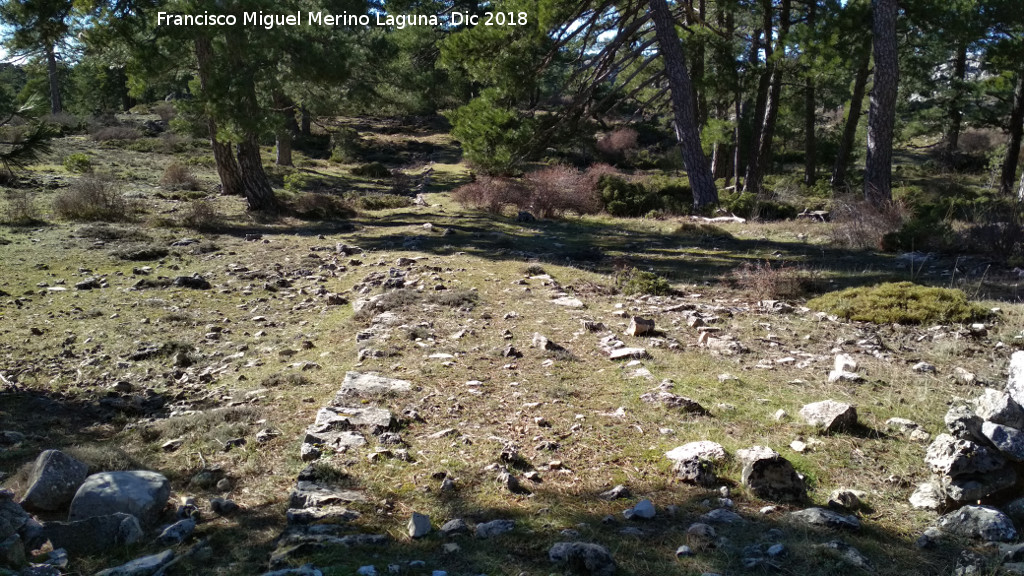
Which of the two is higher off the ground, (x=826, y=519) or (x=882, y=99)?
(x=882, y=99)

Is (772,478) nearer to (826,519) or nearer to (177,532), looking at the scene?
(826,519)

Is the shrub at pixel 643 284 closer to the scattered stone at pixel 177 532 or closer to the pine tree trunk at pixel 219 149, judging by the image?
the scattered stone at pixel 177 532

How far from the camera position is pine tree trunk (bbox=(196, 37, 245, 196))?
1513 centimetres

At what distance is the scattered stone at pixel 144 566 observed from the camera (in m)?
2.59

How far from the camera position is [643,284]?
874cm

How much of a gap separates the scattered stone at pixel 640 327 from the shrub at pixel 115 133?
94.3 ft

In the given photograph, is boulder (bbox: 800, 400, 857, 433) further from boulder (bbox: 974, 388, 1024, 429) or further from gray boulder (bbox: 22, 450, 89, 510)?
gray boulder (bbox: 22, 450, 89, 510)

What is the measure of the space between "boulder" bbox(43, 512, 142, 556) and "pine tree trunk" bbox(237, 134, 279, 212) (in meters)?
14.0

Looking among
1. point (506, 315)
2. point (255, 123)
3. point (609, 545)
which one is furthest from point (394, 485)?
point (255, 123)

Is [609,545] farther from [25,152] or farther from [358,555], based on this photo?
→ [25,152]

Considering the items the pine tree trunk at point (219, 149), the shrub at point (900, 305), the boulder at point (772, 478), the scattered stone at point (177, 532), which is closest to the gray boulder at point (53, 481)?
the scattered stone at point (177, 532)

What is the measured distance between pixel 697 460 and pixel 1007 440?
147 cm

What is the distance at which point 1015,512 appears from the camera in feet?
10.5

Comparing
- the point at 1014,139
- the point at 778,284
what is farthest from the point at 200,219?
the point at 1014,139
